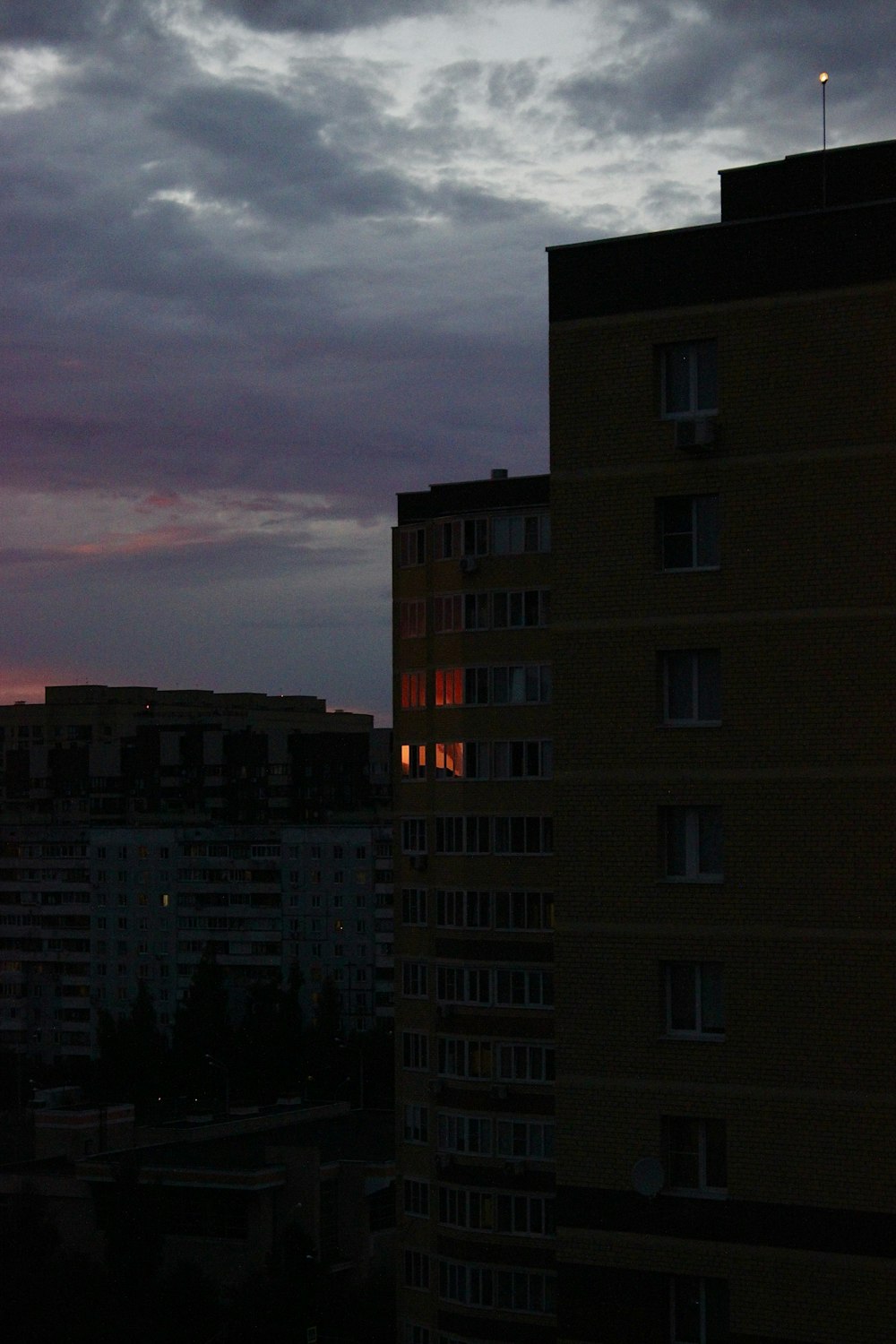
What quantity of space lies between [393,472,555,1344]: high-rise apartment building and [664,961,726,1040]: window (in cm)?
1946

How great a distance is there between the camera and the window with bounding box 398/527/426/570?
40.0 meters

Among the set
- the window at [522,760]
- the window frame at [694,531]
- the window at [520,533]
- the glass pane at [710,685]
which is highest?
the window at [520,533]

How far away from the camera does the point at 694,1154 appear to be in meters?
16.6

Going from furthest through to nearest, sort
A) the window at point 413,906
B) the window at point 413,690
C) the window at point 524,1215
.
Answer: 1. the window at point 413,690
2. the window at point 413,906
3. the window at point 524,1215

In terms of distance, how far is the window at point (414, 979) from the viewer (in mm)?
38188

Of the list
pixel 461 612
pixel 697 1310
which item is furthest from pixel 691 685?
pixel 461 612

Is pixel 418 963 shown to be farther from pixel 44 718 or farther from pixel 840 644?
Answer: pixel 44 718

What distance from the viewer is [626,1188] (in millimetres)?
16562

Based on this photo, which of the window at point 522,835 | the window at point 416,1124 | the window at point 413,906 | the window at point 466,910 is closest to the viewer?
the window at point 522,835

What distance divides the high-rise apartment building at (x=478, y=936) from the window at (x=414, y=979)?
0.04 m

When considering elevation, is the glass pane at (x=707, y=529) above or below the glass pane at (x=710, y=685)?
above

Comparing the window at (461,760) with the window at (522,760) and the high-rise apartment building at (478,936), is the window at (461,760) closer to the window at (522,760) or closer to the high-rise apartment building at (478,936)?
the high-rise apartment building at (478,936)

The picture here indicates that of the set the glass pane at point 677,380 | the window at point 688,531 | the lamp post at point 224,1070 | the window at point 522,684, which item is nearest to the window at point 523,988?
the window at point 522,684

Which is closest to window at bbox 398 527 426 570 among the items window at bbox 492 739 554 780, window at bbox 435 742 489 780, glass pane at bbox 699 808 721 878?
window at bbox 435 742 489 780
